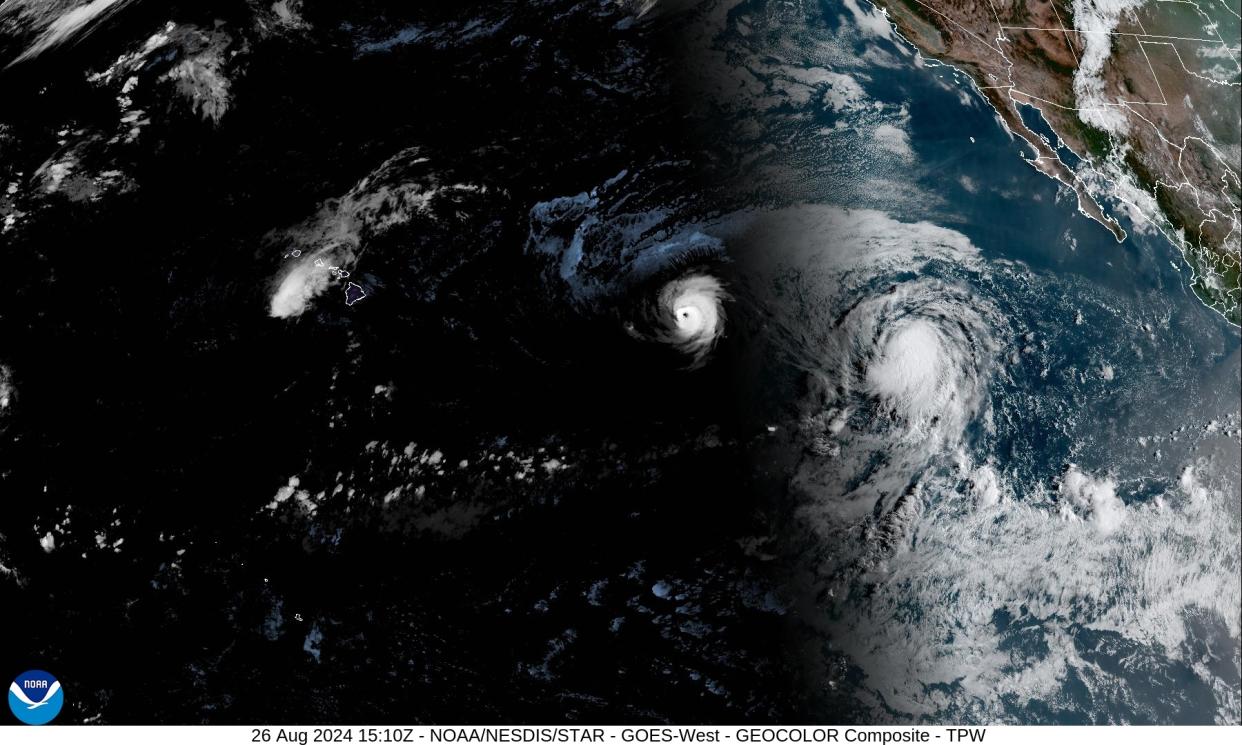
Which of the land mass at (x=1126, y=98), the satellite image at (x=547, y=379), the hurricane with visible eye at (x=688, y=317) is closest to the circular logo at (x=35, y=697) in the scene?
the satellite image at (x=547, y=379)

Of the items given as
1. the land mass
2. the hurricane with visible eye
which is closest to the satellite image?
the hurricane with visible eye

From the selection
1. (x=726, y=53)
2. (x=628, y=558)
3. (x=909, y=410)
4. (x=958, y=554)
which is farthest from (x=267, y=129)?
(x=958, y=554)

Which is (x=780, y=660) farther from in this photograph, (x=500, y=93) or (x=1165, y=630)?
(x=500, y=93)

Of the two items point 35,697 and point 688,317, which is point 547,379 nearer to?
point 688,317

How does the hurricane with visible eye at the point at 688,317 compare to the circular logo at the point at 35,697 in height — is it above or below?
above

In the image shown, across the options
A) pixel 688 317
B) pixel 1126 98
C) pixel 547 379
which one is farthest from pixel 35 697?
pixel 1126 98

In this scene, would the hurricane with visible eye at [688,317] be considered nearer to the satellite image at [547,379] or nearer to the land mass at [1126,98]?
the satellite image at [547,379]

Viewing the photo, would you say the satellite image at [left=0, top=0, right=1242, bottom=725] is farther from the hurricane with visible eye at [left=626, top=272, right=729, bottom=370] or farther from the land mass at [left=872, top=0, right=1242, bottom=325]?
the land mass at [left=872, top=0, right=1242, bottom=325]
